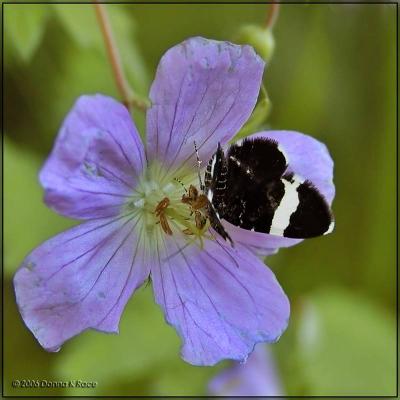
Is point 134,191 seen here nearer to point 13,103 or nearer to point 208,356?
point 208,356

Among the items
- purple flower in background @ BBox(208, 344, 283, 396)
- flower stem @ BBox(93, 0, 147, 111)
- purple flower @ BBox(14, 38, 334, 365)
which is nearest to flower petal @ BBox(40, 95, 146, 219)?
purple flower @ BBox(14, 38, 334, 365)

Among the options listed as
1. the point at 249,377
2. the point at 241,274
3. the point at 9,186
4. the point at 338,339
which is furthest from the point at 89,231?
the point at 338,339

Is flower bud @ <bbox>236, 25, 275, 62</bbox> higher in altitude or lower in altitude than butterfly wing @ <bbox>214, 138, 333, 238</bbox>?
higher

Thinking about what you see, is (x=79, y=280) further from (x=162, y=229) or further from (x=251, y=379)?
(x=251, y=379)

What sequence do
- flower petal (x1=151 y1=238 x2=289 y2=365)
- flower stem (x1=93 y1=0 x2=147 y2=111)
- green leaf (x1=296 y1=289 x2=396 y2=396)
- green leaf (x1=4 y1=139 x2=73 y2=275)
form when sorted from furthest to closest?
1. green leaf (x1=296 y1=289 x2=396 y2=396)
2. green leaf (x1=4 y1=139 x2=73 y2=275)
3. flower stem (x1=93 y1=0 x2=147 y2=111)
4. flower petal (x1=151 y1=238 x2=289 y2=365)

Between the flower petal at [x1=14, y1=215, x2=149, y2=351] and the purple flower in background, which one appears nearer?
the flower petal at [x1=14, y1=215, x2=149, y2=351]

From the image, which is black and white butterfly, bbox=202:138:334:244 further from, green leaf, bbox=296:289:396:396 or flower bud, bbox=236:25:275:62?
green leaf, bbox=296:289:396:396
